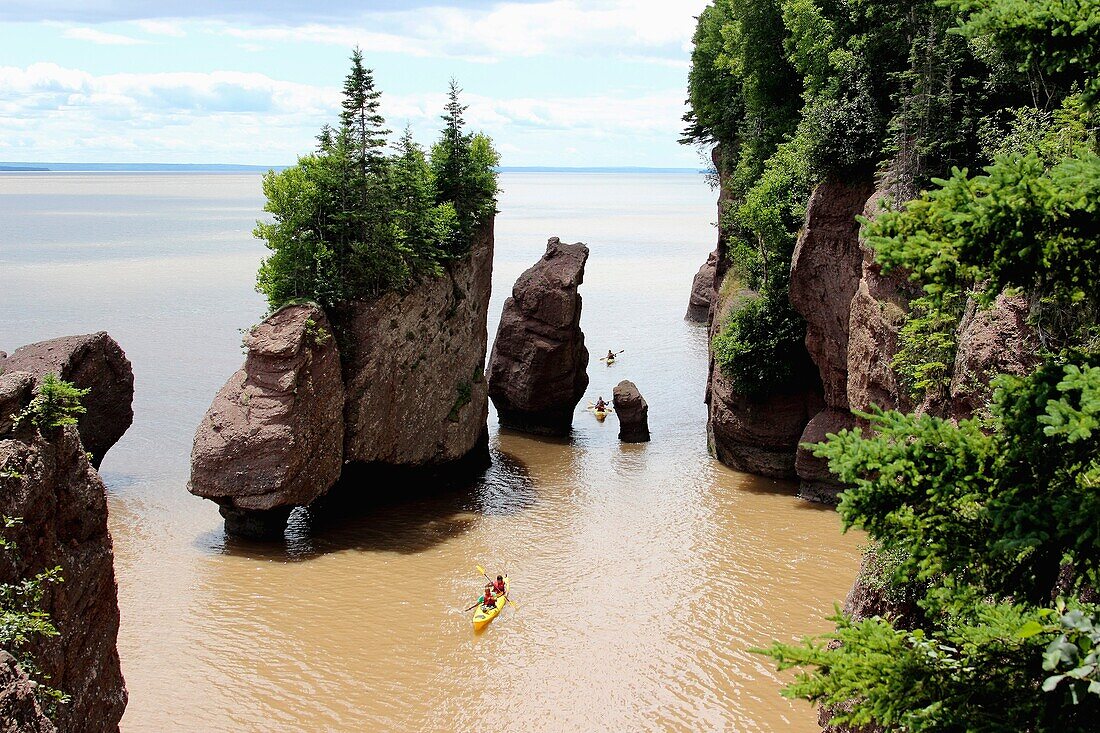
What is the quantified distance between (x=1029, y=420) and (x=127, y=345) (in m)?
50.3

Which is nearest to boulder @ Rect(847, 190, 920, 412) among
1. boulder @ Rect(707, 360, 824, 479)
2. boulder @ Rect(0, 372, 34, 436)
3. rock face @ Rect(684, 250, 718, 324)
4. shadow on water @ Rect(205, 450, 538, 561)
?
boulder @ Rect(707, 360, 824, 479)

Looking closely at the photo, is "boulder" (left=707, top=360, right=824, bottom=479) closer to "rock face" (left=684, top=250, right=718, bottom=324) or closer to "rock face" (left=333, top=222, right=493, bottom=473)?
"rock face" (left=333, top=222, right=493, bottom=473)

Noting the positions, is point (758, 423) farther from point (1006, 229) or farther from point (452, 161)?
point (1006, 229)

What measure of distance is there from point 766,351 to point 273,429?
50.0 feet

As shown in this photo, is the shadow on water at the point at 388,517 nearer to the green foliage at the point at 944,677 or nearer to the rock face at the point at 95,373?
the rock face at the point at 95,373

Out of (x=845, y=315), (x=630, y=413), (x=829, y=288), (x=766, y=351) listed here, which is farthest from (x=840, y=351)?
(x=630, y=413)

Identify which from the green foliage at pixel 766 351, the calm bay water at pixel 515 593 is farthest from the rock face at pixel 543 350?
the green foliage at pixel 766 351

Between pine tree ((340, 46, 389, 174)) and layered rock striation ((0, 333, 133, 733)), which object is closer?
layered rock striation ((0, 333, 133, 733))

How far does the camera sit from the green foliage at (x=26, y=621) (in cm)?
1033

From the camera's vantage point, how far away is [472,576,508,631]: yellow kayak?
21.5 m

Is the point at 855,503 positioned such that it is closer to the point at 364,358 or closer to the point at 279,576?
the point at 279,576

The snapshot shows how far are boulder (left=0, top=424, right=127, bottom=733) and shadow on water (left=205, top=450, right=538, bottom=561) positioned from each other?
42.7 feet

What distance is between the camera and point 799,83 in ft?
119

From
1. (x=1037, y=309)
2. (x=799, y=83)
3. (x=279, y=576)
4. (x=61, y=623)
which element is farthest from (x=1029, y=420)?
(x=799, y=83)
